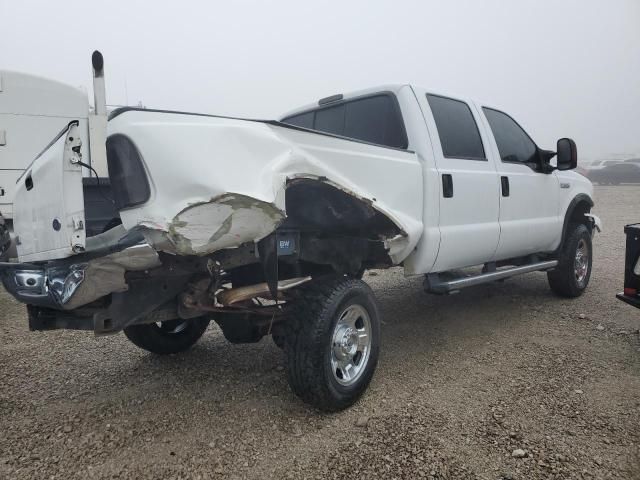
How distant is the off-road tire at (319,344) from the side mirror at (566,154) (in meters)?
3.17

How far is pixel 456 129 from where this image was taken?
14.1 feet

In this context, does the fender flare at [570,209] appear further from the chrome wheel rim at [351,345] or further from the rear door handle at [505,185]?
the chrome wheel rim at [351,345]

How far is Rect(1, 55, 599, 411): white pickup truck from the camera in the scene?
2.32m

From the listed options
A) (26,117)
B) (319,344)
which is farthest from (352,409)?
(26,117)

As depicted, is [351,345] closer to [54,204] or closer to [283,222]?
[283,222]

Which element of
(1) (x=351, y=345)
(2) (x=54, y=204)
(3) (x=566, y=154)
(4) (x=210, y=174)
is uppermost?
(3) (x=566, y=154)

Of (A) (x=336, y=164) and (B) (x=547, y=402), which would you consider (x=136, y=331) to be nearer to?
(A) (x=336, y=164)

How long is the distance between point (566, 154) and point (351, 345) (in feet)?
11.0

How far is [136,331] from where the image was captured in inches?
152

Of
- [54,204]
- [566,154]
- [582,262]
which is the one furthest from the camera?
[582,262]

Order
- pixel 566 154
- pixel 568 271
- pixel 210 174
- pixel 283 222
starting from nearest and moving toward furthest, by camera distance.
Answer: pixel 210 174
pixel 283 222
pixel 566 154
pixel 568 271

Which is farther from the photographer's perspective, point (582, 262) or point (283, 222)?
point (582, 262)

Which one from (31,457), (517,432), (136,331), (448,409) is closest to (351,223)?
(448,409)

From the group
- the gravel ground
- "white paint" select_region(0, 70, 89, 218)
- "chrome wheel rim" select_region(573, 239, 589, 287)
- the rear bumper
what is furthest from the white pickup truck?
"white paint" select_region(0, 70, 89, 218)
